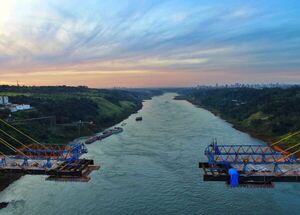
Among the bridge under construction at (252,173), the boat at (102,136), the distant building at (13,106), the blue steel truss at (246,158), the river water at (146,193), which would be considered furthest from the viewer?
the distant building at (13,106)

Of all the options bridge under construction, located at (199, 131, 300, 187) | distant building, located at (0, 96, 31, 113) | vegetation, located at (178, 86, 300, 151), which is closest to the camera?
bridge under construction, located at (199, 131, 300, 187)

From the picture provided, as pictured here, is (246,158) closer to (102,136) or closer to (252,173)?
(252,173)

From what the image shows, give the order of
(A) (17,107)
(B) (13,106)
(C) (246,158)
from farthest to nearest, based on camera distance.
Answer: (B) (13,106) → (A) (17,107) → (C) (246,158)

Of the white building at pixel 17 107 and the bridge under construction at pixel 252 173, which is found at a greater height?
the white building at pixel 17 107

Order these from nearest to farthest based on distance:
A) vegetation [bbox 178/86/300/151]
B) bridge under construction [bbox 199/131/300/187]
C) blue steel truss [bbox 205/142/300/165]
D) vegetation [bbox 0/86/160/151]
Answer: bridge under construction [bbox 199/131/300/187] → blue steel truss [bbox 205/142/300/165] → vegetation [bbox 0/86/160/151] → vegetation [bbox 178/86/300/151]

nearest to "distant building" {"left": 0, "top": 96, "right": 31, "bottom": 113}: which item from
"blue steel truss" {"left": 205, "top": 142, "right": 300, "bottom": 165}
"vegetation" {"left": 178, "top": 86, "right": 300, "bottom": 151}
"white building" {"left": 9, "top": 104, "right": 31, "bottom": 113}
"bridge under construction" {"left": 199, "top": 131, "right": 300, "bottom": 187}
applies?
"white building" {"left": 9, "top": 104, "right": 31, "bottom": 113}

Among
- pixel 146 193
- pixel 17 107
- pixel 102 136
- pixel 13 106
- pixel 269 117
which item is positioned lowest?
pixel 146 193

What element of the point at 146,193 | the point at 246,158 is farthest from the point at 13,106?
the point at 246,158

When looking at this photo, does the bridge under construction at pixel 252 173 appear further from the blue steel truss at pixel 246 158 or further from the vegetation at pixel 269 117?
the vegetation at pixel 269 117

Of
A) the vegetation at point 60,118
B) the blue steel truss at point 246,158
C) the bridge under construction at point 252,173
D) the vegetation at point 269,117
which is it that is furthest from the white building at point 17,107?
the bridge under construction at point 252,173

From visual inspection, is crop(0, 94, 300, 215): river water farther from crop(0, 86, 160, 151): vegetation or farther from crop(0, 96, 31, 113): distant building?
crop(0, 96, 31, 113): distant building

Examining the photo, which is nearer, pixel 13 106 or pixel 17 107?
pixel 17 107

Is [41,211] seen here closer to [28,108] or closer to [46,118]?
[46,118]
